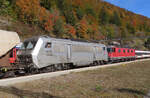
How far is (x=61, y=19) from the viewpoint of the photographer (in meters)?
62.3

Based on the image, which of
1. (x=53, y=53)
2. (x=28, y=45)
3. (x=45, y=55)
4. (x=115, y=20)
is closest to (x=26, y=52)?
(x=28, y=45)

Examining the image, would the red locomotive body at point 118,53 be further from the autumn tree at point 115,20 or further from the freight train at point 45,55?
the autumn tree at point 115,20

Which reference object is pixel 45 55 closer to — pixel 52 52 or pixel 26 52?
pixel 52 52

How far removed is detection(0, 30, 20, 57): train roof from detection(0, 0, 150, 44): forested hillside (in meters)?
26.7

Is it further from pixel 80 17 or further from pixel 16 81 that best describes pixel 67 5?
pixel 16 81

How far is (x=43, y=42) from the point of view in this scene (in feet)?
42.1

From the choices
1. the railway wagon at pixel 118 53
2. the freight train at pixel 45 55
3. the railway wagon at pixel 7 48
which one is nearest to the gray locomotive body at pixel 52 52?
the freight train at pixel 45 55

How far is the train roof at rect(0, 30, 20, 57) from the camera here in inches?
408

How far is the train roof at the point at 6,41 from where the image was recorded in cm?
1036

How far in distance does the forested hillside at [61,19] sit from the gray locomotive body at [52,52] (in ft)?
82.9

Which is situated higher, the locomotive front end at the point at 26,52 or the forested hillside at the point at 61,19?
the forested hillside at the point at 61,19

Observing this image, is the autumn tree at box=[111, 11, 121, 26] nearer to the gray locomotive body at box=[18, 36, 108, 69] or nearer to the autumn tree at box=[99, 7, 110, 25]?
the autumn tree at box=[99, 7, 110, 25]

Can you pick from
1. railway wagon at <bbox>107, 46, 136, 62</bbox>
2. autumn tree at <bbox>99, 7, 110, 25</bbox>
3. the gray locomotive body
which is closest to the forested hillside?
autumn tree at <bbox>99, 7, 110, 25</bbox>

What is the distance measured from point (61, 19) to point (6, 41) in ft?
173
